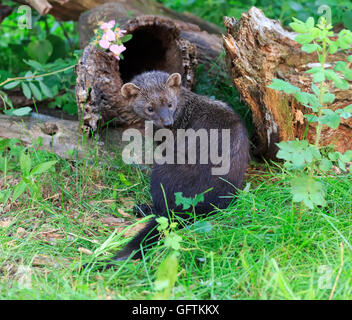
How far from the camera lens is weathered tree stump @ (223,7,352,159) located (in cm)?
330

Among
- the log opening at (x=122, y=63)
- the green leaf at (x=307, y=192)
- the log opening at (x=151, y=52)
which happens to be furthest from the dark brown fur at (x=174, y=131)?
the green leaf at (x=307, y=192)

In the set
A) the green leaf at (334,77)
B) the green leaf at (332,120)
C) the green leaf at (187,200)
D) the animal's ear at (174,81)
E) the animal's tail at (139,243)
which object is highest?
the green leaf at (334,77)

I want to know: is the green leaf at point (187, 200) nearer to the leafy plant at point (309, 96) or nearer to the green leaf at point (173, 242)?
the green leaf at point (173, 242)

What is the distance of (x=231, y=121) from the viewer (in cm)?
344

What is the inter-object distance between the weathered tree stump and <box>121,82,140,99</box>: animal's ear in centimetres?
93

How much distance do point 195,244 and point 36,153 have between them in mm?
1932

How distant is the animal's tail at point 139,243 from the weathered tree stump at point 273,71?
56.2 inches

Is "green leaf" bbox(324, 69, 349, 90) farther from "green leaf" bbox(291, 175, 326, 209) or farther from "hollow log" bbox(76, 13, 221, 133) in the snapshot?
"hollow log" bbox(76, 13, 221, 133)

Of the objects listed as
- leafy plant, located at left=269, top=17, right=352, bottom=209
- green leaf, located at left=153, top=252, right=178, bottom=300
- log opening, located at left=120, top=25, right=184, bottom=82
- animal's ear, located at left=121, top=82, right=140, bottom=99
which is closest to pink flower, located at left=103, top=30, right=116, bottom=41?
animal's ear, located at left=121, top=82, right=140, bottom=99

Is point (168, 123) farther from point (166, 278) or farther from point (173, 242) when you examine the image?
point (166, 278)

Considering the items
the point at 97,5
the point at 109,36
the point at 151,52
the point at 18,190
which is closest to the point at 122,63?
the point at 151,52

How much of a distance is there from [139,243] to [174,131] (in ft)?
4.67

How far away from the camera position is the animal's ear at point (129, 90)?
389cm
